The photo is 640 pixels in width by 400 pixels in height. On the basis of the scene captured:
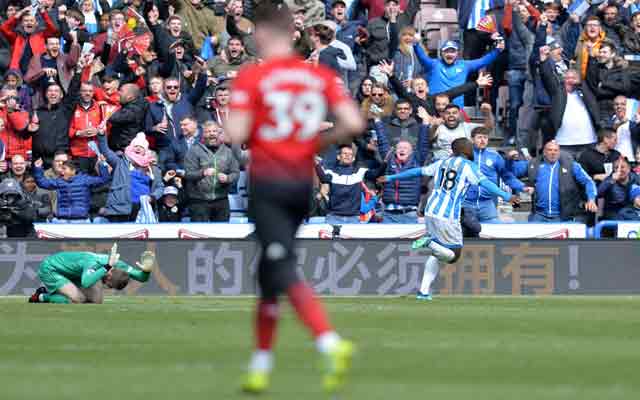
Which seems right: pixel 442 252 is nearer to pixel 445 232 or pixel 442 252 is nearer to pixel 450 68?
pixel 445 232

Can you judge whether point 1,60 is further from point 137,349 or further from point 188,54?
point 137,349

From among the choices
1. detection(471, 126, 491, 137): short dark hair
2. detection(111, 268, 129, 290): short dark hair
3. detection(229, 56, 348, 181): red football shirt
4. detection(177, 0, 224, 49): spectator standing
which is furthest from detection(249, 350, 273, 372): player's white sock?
detection(177, 0, 224, 49): spectator standing

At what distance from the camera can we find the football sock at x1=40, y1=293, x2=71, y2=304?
61.5 feet

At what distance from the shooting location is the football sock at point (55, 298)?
61.5 feet

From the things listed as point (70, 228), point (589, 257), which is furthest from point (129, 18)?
point (589, 257)

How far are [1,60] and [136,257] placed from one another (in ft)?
15.7

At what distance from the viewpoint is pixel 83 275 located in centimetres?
1823

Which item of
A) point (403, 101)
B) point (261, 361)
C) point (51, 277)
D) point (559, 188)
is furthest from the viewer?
point (403, 101)

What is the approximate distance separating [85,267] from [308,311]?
10.3 m

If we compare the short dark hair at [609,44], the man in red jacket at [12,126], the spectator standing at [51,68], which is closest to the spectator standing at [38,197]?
the man in red jacket at [12,126]

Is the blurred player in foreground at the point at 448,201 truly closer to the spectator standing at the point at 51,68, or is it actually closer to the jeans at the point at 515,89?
the jeans at the point at 515,89

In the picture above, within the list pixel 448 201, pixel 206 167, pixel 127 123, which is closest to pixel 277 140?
pixel 448 201

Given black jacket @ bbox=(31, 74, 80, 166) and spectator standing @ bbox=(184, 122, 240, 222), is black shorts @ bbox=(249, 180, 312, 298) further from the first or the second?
black jacket @ bbox=(31, 74, 80, 166)

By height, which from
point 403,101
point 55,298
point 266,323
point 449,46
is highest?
point 449,46
